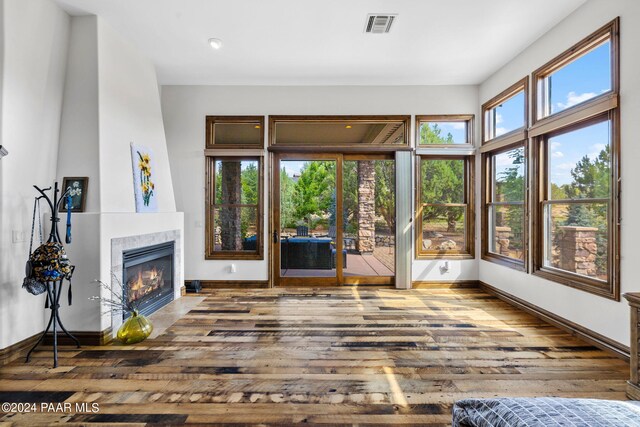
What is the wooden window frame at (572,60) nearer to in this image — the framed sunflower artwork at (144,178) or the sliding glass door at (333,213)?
the sliding glass door at (333,213)

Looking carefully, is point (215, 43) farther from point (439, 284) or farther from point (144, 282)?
point (439, 284)

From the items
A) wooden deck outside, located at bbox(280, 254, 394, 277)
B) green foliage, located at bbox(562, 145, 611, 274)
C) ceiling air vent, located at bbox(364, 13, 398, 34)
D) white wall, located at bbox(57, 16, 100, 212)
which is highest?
ceiling air vent, located at bbox(364, 13, 398, 34)

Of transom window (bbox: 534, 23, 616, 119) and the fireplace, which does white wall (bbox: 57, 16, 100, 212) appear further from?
transom window (bbox: 534, 23, 616, 119)

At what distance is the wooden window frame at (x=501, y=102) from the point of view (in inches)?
159

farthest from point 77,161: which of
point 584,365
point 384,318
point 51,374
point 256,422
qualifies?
point 584,365

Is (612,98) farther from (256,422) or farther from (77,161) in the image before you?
(77,161)

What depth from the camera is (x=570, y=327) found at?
10.9 ft

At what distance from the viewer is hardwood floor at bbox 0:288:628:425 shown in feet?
6.81

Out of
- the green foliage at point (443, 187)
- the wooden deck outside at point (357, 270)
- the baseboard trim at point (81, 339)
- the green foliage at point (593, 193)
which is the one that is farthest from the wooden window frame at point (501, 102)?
the baseboard trim at point (81, 339)

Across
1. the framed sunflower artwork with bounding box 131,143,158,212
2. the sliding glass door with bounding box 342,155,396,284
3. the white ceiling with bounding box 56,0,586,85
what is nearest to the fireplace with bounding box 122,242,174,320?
the framed sunflower artwork with bounding box 131,143,158,212

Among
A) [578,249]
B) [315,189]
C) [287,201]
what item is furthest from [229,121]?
[578,249]

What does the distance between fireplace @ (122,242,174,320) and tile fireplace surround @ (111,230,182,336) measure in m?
0.06

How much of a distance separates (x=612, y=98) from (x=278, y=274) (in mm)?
4544

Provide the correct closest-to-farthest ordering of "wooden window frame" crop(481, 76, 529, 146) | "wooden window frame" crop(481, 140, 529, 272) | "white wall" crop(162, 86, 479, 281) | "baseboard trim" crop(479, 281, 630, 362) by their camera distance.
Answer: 1. "baseboard trim" crop(479, 281, 630, 362)
2. "wooden window frame" crop(481, 76, 529, 146)
3. "wooden window frame" crop(481, 140, 529, 272)
4. "white wall" crop(162, 86, 479, 281)
